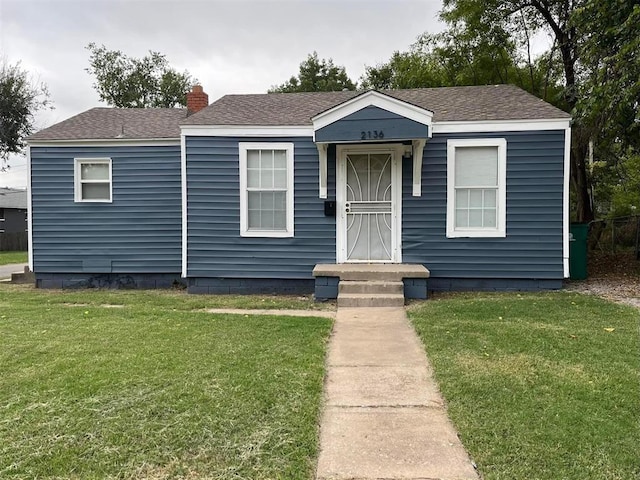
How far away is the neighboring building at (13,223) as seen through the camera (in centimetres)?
2550

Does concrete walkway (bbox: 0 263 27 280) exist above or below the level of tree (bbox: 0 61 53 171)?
below

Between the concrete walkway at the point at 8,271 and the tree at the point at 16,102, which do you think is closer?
the concrete walkway at the point at 8,271

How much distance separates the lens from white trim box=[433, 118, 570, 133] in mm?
7832

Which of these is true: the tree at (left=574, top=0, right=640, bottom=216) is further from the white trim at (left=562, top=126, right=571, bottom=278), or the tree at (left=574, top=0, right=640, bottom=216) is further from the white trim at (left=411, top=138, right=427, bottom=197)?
the white trim at (left=411, top=138, right=427, bottom=197)

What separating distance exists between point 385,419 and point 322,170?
5.68 metres

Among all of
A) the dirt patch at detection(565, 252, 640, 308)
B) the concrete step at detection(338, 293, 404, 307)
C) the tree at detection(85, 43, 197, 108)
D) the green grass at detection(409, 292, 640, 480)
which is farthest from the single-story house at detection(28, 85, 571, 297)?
the tree at detection(85, 43, 197, 108)

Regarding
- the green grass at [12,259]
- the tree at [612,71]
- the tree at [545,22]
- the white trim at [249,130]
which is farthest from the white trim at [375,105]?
the green grass at [12,259]

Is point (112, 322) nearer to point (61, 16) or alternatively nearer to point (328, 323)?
point (328, 323)

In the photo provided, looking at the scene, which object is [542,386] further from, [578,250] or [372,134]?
[578,250]

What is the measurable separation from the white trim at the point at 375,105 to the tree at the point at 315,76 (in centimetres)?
2545

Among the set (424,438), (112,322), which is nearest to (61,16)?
(112,322)

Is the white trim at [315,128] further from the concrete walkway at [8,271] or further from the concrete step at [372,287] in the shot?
the concrete walkway at [8,271]

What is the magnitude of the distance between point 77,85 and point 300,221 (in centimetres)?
2751

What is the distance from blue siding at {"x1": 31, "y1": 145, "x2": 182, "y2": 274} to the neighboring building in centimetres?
1984
